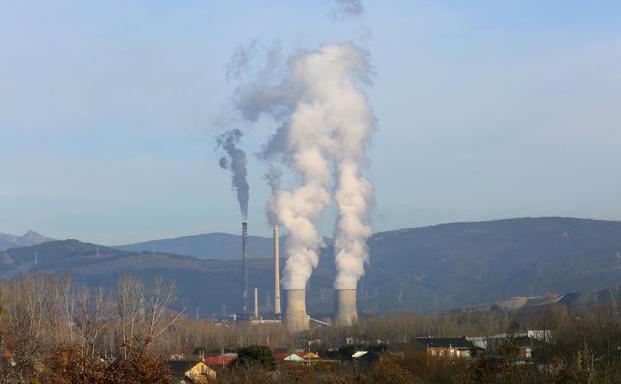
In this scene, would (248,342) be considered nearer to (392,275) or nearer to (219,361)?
(219,361)

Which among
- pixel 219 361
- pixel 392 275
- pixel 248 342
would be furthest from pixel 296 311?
pixel 392 275

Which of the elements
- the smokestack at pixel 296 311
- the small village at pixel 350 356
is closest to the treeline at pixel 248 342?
the small village at pixel 350 356

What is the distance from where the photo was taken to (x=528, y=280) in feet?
527

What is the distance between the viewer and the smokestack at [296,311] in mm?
70688

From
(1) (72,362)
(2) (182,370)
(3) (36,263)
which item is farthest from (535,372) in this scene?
(3) (36,263)

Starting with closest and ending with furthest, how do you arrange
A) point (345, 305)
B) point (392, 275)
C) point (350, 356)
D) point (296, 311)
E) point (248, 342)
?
1. point (350, 356)
2. point (248, 342)
3. point (296, 311)
4. point (345, 305)
5. point (392, 275)

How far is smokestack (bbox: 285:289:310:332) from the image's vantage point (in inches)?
2783

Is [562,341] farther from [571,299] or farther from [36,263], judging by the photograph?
[36,263]

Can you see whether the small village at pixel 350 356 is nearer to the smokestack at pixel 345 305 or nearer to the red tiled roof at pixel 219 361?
the red tiled roof at pixel 219 361

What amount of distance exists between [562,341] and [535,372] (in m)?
20.4

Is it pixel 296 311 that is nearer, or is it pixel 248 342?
pixel 248 342

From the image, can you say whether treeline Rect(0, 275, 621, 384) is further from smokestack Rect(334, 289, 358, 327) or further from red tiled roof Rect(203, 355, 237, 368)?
smokestack Rect(334, 289, 358, 327)

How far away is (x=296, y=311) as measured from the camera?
71625mm

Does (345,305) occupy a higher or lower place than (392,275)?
lower
